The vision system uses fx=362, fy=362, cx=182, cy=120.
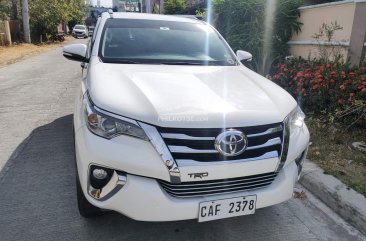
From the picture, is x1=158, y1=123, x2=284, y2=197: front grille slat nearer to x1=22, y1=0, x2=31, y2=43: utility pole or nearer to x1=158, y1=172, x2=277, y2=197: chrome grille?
x1=158, y1=172, x2=277, y2=197: chrome grille

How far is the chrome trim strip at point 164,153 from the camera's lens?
2.28 meters

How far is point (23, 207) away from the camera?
315 centimetres

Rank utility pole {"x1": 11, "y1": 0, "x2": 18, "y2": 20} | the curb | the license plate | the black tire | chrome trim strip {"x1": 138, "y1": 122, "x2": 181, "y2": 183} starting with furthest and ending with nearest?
1. utility pole {"x1": 11, "y1": 0, "x2": 18, "y2": 20}
2. the curb
3. the black tire
4. the license plate
5. chrome trim strip {"x1": 138, "y1": 122, "x2": 181, "y2": 183}

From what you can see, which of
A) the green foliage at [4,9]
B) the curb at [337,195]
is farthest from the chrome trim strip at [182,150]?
the green foliage at [4,9]

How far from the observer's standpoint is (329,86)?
5.28m

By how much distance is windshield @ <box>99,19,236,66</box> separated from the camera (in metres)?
3.70

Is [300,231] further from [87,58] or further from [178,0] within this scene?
[178,0]

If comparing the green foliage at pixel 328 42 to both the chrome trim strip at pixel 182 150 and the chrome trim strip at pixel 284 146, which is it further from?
the chrome trim strip at pixel 182 150

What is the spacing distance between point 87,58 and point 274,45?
5.39 m

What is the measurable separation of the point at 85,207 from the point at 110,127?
77cm

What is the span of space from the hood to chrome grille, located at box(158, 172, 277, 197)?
14.8 inches

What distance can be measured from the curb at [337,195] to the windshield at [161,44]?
1.46 m

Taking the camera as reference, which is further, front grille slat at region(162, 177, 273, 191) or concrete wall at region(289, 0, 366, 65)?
concrete wall at region(289, 0, 366, 65)

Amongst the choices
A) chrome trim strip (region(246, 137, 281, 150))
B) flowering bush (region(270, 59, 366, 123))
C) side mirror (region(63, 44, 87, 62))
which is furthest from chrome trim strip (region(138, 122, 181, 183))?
flowering bush (region(270, 59, 366, 123))
